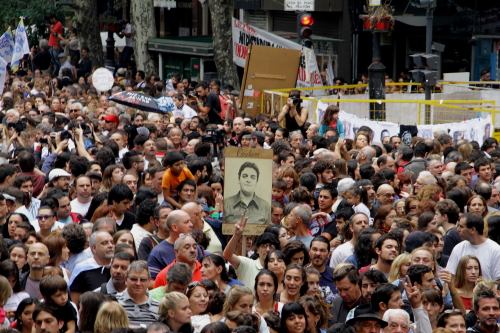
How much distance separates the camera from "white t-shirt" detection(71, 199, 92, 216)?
32.1 feet

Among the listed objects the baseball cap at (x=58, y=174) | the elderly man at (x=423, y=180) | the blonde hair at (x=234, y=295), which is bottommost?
the blonde hair at (x=234, y=295)

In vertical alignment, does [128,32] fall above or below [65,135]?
above

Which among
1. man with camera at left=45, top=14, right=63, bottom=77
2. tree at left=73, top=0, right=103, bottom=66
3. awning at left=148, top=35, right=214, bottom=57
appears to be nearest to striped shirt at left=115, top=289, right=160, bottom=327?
awning at left=148, top=35, right=214, bottom=57

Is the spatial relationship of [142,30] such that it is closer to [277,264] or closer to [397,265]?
Answer: [277,264]

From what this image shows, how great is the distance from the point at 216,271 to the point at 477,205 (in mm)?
3391

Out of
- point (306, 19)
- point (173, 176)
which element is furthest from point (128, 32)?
point (173, 176)

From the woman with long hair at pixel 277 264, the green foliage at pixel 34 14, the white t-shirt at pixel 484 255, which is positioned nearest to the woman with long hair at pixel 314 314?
the woman with long hair at pixel 277 264

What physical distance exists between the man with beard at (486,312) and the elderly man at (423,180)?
357 cm

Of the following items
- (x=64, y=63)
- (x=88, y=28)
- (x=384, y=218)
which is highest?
(x=88, y=28)

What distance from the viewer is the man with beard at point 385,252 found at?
763cm

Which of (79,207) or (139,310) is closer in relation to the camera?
(139,310)

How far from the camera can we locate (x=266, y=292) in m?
6.93

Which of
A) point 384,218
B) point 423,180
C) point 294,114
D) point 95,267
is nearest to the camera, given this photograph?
point 95,267

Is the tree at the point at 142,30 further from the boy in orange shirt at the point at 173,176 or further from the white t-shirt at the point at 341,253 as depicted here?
the white t-shirt at the point at 341,253
